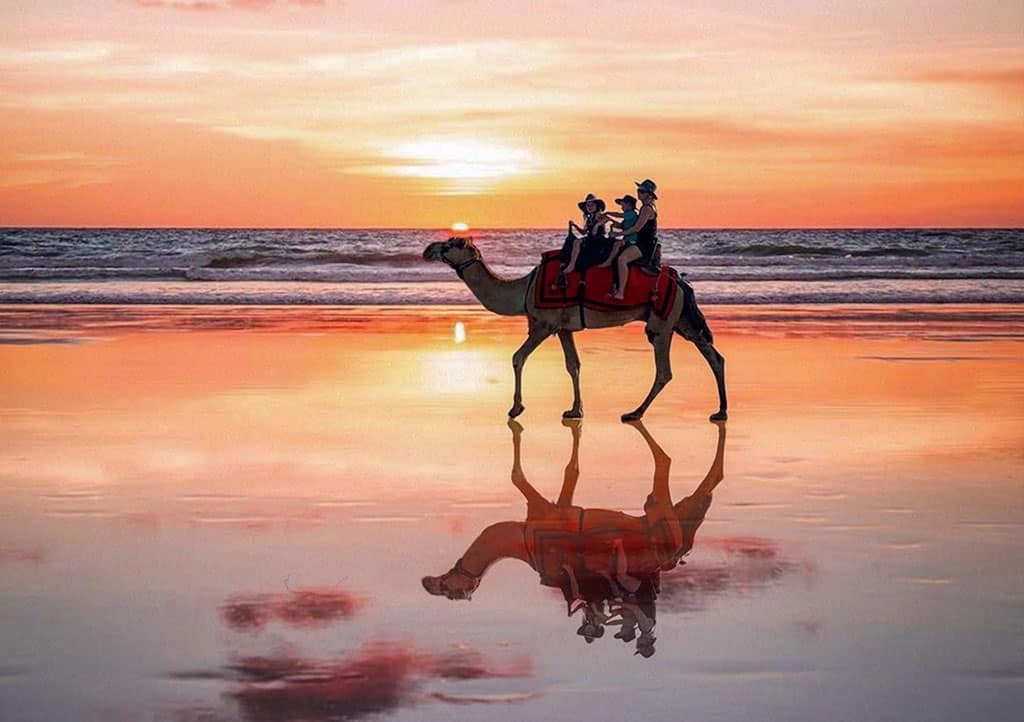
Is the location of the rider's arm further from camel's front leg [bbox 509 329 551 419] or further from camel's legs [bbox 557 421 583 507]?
camel's legs [bbox 557 421 583 507]

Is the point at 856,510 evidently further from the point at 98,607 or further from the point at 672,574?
the point at 98,607

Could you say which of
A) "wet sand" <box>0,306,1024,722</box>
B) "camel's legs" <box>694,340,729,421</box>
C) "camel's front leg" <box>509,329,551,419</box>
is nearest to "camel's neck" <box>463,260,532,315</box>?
"camel's front leg" <box>509,329,551,419</box>

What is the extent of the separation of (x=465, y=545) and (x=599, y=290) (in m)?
5.49

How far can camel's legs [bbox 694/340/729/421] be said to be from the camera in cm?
→ 1308

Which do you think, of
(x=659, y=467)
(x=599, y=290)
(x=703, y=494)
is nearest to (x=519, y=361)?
(x=599, y=290)

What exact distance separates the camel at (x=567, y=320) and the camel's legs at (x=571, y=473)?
955 mm

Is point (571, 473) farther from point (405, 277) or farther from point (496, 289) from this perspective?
point (405, 277)

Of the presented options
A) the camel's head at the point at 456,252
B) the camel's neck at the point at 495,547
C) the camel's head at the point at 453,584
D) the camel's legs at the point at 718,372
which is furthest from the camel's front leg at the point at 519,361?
the camel's head at the point at 453,584

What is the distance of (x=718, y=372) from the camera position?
43.9 ft

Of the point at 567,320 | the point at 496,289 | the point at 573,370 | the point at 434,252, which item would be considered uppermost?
the point at 434,252

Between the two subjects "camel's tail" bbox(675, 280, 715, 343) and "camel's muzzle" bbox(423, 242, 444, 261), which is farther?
"camel's tail" bbox(675, 280, 715, 343)

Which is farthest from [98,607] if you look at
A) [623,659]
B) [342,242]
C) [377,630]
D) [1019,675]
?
[342,242]

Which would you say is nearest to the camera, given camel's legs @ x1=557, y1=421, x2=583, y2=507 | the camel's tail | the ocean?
camel's legs @ x1=557, y1=421, x2=583, y2=507

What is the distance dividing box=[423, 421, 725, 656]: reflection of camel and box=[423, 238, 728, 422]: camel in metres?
3.31
